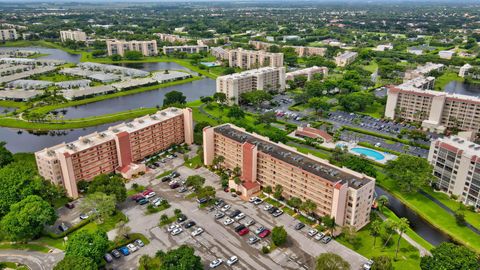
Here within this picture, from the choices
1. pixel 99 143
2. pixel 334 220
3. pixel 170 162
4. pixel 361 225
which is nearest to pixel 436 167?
pixel 361 225

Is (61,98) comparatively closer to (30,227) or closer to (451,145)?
(30,227)

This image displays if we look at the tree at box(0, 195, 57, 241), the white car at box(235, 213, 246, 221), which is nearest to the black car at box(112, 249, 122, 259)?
the tree at box(0, 195, 57, 241)

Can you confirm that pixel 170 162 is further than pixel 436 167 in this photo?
Yes

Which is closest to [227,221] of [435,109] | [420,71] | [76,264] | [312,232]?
[312,232]

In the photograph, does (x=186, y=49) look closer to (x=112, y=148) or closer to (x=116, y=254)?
(x=112, y=148)

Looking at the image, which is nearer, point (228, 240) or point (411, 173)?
point (228, 240)

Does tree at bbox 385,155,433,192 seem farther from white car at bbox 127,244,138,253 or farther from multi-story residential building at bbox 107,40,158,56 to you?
multi-story residential building at bbox 107,40,158,56

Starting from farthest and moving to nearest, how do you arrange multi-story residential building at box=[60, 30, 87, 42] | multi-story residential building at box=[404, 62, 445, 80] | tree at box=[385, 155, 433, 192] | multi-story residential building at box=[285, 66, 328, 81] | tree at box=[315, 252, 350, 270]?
1. multi-story residential building at box=[60, 30, 87, 42]
2. multi-story residential building at box=[285, 66, 328, 81]
3. multi-story residential building at box=[404, 62, 445, 80]
4. tree at box=[385, 155, 433, 192]
5. tree at box=[315, 252, 350, 270]
